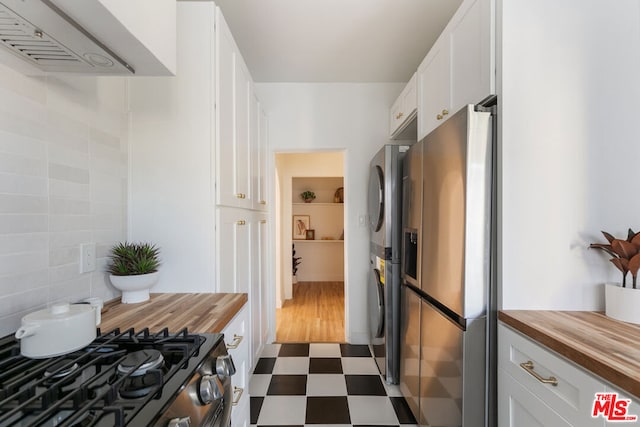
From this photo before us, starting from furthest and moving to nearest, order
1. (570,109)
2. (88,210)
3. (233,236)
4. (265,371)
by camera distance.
A: 1. (265,371)
2. (233,236)
3. (88,210)
4. (570,109)

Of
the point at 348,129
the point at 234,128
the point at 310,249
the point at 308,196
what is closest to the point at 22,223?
the point at 234,128

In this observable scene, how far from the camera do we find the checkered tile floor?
5.86ft

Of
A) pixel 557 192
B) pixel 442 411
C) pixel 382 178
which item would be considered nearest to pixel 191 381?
pixel 442 411

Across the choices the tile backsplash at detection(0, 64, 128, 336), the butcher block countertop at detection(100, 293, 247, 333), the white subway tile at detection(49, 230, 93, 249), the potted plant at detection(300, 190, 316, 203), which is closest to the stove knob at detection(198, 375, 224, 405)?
the butcher block countertop at detection(100, 293, 247, 333)

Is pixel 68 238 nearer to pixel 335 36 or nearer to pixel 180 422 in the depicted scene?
pixel 180 422

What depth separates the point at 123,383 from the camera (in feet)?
1.95

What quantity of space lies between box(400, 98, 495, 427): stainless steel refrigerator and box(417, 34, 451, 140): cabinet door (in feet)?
0.90

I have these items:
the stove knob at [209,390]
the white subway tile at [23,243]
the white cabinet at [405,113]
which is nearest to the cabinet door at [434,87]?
the white cabinet at [405,113]

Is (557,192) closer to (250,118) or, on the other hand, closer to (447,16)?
(447,16)

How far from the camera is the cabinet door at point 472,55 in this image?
1169mm

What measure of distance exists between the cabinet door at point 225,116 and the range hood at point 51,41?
0.53 metres

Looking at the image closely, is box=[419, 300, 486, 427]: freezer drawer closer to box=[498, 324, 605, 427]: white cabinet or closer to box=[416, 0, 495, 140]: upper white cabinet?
box=[498, 324, 605, 427]: white cabinet

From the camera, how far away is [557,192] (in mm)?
1089

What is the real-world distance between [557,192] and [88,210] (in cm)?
179
